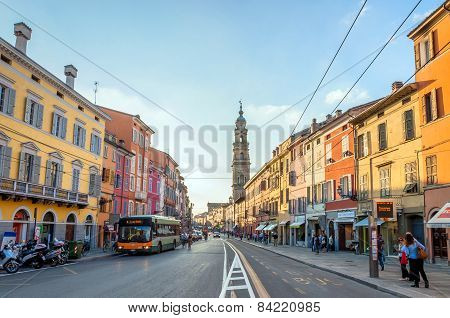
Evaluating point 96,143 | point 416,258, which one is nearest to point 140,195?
point 96,143

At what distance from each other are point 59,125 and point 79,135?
3696 millimetres

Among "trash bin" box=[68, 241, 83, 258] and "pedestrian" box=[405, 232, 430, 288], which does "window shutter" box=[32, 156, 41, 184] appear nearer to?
"trash bin" box=[68, 241, 83, 258]

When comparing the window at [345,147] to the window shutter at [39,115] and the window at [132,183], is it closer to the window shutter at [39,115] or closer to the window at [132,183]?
the window shutter at [39,115]

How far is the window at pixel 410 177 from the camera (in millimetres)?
24828

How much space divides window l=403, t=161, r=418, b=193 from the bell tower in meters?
93.7

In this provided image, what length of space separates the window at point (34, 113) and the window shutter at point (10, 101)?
1.52 metres

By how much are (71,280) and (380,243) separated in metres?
15.2

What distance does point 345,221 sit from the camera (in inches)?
1390

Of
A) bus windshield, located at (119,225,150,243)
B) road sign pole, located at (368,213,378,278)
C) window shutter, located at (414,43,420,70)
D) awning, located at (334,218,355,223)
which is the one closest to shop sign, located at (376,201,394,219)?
road sign pole, located at (368,213,378,278)

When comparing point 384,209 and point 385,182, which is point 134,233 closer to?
point 385,182

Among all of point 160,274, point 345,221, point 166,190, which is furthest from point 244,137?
point 160,274

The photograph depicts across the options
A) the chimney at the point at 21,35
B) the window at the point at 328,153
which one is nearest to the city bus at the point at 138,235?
the chimney at the point at 21,35

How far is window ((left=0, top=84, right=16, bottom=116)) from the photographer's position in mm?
24478
